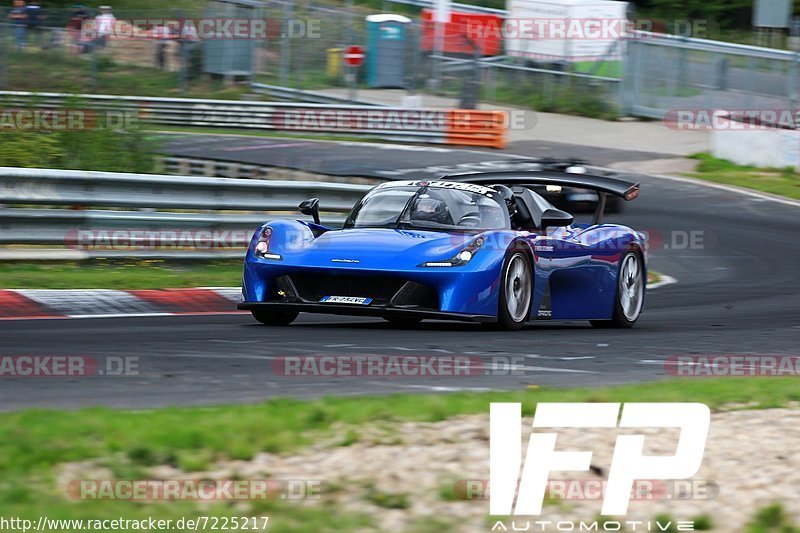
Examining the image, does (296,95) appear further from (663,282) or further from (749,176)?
(663,282)

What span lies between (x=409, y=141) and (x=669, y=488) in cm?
2444

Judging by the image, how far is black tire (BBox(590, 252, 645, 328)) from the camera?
11141 millimetres

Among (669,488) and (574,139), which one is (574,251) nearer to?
(669,488)

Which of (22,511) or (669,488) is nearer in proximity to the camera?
(22,511)

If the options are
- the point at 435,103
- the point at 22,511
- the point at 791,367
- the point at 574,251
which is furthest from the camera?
the point at 435,103

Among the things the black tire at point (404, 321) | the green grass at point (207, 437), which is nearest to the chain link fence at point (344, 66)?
the black tire at point (404, 321)

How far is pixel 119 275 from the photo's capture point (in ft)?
38.8

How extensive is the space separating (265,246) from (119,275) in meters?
2.68

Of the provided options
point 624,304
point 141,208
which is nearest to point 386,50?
point 141,208

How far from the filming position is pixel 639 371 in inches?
313

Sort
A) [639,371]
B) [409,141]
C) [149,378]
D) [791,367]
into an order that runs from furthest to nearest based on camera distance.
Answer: [409,141]
[791,367]
[639,371]
[149,378]

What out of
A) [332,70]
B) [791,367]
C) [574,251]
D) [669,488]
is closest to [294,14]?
[332,70]

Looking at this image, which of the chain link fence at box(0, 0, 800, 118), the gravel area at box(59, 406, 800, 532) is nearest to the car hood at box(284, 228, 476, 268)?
the gravel area at box(59, 406, 800, 532)

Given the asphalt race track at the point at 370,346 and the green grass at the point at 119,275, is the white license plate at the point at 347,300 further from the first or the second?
the green grass at the point at 119,275
